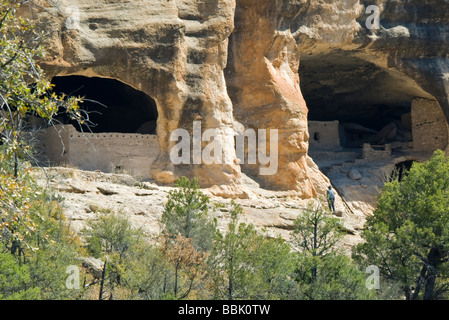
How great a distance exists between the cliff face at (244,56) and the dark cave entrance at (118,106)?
12.9 ft

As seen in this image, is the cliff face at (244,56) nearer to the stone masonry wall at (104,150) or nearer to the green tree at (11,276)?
the stone masonry wall at (104,150)

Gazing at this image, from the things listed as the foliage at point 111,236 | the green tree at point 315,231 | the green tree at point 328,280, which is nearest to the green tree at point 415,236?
the green tree at point 315,231

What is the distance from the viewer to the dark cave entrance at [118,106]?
23.8m

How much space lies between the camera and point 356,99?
1119 inches

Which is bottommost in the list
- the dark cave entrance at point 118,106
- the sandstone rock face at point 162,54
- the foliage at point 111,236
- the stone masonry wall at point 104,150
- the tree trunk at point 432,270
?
the tree trunk at point 432,270

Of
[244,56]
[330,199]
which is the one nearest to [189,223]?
[330,199]

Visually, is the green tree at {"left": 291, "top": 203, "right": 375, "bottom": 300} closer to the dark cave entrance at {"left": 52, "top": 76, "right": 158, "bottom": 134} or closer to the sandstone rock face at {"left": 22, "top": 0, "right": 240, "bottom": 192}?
the sandstone rock face at {"left": 22, "top": 0, "right": 240, "bottom": 192}

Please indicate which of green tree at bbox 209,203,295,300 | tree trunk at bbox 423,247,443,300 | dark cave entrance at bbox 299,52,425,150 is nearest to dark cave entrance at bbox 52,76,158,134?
dark cave entrance at bbox 299,52,425,150

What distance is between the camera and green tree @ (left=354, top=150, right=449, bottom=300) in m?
15.1

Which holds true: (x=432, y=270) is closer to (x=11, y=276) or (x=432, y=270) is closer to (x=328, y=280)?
(x=328, y=280)

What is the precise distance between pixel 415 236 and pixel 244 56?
7.59 meters

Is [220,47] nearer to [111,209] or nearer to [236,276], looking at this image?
[111,209]

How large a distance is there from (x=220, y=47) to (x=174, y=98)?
176 centimetres
